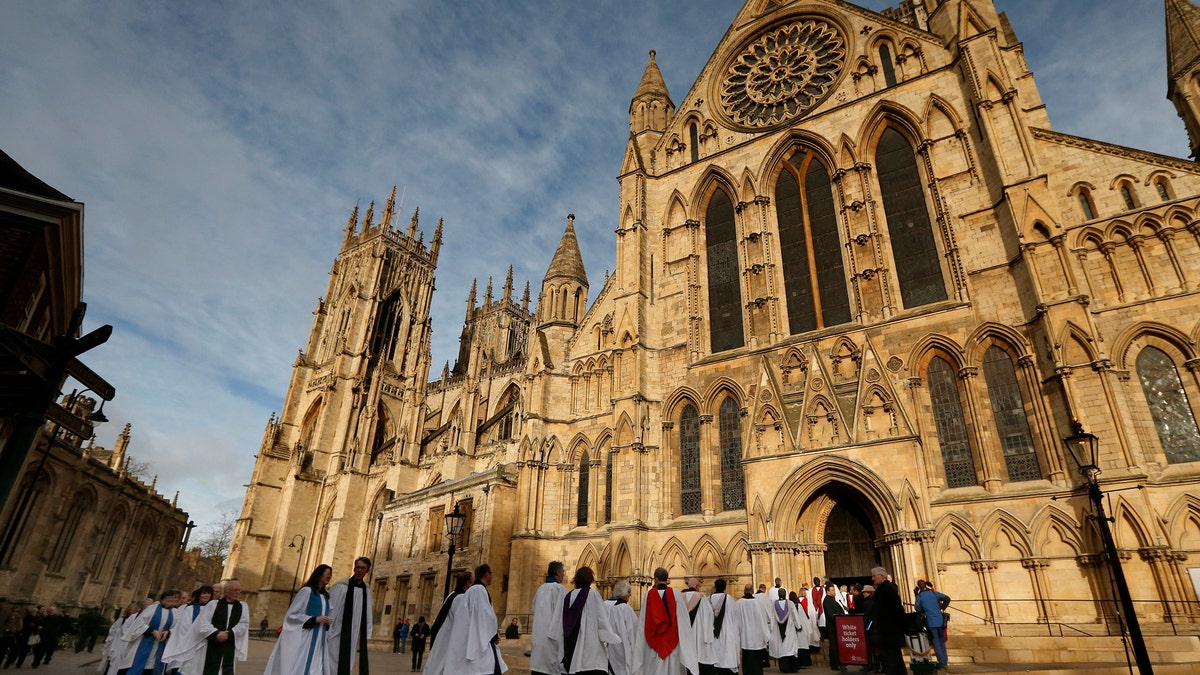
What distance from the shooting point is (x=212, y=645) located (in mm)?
7090

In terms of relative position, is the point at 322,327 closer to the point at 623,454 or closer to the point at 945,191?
the point at 623,454

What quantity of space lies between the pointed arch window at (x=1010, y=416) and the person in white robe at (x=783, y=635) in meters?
6.77

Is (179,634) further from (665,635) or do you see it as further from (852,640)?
(852,640)

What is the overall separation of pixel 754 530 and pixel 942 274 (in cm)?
846

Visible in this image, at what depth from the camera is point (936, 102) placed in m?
18.1

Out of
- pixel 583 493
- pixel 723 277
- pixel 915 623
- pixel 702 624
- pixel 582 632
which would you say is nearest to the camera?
pixel 582 632

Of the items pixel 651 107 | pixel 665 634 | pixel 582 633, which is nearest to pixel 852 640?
pixel 665 634

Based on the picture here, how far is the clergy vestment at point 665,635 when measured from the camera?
7.28 metres

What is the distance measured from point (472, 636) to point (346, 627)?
4.76 ft

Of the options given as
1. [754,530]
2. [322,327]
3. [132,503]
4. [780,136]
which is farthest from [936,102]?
[322,327]

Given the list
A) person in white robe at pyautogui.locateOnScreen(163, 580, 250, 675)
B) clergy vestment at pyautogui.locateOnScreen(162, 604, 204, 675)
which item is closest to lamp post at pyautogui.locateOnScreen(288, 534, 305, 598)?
clergy vestment at pyautogui.locateOnScreen(162, 604, 204, 675)

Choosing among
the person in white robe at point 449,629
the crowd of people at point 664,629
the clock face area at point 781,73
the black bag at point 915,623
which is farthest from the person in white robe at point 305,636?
the clock face area at point 781,73

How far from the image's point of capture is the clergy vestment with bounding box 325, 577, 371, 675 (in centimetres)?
632

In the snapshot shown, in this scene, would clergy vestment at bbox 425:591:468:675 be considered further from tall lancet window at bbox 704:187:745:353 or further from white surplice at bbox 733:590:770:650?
tall lancet window at bbox 704:187:745:353
